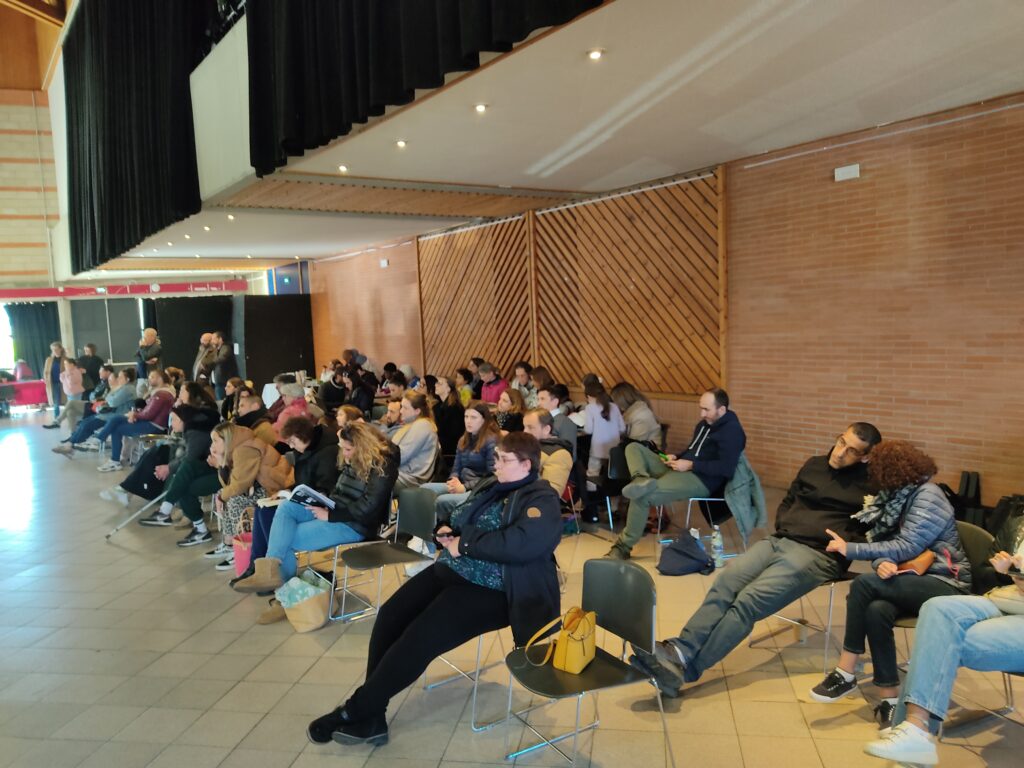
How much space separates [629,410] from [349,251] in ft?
28.4

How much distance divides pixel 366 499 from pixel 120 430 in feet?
18.9

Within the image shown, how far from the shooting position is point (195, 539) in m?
5.30

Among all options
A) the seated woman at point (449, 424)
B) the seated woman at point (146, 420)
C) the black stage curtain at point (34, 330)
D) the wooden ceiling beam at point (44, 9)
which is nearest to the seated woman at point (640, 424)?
the seated woman at point (449, 424)

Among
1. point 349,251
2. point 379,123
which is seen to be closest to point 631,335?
point 379,123

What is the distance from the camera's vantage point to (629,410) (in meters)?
5.53

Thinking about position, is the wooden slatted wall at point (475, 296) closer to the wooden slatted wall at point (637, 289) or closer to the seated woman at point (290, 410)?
the wooden slatted wall at point (637, 289)

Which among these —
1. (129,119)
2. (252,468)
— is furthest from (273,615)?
(129,119)

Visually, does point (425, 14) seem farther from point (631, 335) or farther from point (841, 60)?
point (631, 335)

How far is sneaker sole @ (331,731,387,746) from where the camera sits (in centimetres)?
260

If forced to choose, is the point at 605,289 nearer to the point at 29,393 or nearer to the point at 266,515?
the point at 266,515

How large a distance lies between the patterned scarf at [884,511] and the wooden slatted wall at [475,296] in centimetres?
588

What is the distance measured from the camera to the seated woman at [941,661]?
7.38 feet

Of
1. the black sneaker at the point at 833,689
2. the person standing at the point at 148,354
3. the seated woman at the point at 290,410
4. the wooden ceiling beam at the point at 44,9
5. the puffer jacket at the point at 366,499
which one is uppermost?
the wooden ceiling beam at the point at 44,9

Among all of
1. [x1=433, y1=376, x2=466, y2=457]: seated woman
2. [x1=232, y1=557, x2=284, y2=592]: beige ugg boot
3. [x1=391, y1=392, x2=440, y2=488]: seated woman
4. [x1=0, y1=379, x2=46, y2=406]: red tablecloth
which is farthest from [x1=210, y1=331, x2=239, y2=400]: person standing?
[x1=0, y1=379, x2=46, y2=406]: red tablecloth
